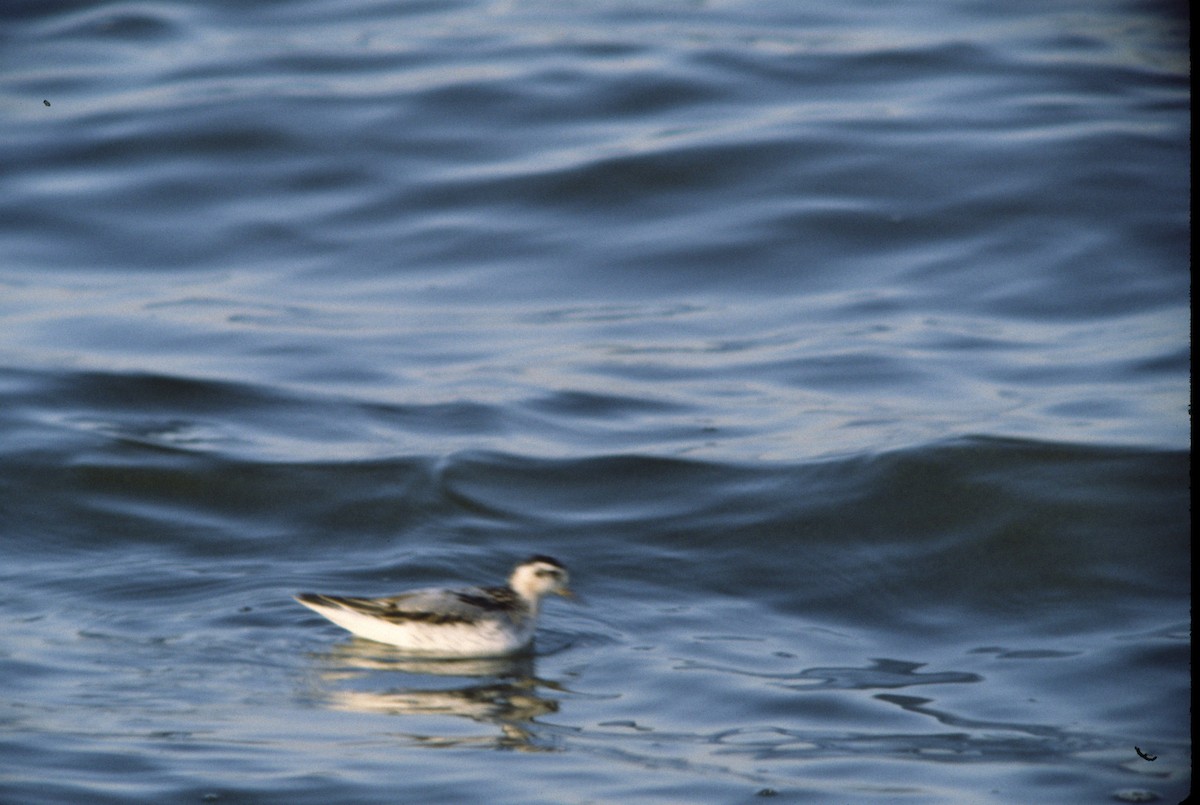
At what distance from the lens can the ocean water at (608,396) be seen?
24.0 feet

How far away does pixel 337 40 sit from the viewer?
20500mm

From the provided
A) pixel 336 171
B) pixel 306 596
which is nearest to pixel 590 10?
pixel 336 171

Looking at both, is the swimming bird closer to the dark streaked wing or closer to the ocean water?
the dark streaked wing

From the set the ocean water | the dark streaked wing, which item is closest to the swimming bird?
the dark streaked wing

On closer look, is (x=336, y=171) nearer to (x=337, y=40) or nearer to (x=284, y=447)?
(x=337, y=40)

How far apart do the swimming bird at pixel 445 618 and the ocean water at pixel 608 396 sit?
5.1 inches

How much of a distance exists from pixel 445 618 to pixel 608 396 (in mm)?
3972

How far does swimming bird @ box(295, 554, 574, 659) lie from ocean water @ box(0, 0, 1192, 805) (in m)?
0.13

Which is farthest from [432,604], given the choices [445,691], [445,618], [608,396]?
[608,396]

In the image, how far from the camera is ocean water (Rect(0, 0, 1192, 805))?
730 centimetres

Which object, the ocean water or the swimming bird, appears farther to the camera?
the swimming bird

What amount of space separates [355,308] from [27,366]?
2.50 meters

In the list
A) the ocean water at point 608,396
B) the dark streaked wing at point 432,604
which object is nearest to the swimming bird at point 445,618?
the dark streaked wing at point 432,604

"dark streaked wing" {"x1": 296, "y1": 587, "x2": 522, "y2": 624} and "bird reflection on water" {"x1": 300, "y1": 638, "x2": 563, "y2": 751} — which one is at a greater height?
"dark streaked wing" {"x1": 296, "y1": 587, "x2": 522, "y2": 624}
